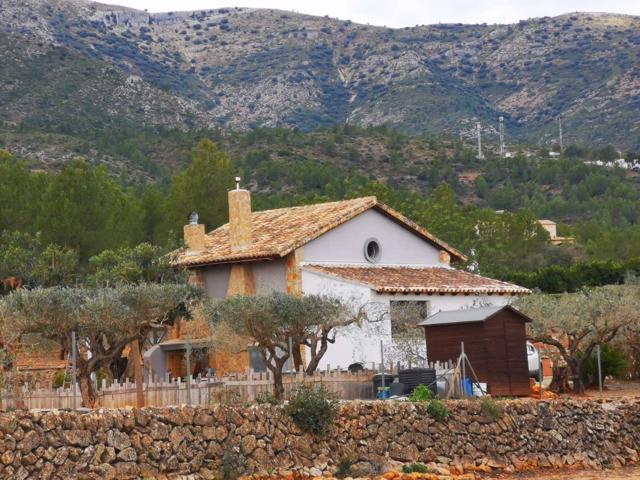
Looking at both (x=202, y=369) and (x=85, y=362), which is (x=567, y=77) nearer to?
(x=202, y=369)

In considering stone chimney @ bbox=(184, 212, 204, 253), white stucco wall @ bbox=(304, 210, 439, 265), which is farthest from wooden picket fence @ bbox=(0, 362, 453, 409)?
stone chimney @ bbox=(184, 212, 204, 253)

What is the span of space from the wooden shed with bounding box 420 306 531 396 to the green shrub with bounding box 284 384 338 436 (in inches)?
289

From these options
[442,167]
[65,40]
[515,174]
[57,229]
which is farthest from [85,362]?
[65,40]

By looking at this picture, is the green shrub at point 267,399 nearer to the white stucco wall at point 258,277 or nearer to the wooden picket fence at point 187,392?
the wooden picket fence at point 187,392

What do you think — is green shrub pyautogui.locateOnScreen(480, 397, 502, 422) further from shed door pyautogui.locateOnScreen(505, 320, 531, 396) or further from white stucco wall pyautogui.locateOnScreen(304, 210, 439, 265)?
white stucco wall pyautogui.locateOnScreen(304, 210, 439, 265)

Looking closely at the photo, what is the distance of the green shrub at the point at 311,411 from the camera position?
24547mm

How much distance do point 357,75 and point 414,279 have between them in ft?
486

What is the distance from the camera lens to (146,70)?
17925 cm

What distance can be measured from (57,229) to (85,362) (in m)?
17.4

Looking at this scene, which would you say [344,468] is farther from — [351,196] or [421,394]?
[351,196]

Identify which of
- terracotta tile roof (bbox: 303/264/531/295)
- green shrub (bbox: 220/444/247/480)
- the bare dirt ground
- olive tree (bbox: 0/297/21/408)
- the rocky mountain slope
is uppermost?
the rocky mountain slope

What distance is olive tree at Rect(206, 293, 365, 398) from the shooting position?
2878 centimetres

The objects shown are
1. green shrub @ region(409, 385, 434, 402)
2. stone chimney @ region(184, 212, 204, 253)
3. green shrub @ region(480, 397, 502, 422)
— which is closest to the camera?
green shrub @ region(409, 385, 434, 402)

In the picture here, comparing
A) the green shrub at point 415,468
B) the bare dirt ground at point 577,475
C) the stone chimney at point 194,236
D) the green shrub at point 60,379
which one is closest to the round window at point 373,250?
the stone chimney at point 194,236
